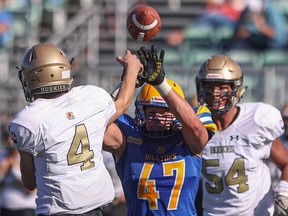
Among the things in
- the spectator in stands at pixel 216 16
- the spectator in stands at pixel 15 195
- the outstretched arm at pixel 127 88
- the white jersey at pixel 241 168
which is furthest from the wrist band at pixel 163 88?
the spectator in stands at pixel 216 16

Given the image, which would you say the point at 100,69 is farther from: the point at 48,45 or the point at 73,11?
the point at 48,45

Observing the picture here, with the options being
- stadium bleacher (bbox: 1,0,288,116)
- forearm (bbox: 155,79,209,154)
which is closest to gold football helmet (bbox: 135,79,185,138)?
forearm (bbox: 155,79,209,154)

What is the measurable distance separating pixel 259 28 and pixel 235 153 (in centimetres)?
718

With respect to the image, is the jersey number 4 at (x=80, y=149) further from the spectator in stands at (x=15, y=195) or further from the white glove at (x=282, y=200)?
the spectator in stands at (x=15, y=195)

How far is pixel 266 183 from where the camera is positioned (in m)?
5.89

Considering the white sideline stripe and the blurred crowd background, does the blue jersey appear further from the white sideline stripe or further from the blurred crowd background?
the blurred crowd background

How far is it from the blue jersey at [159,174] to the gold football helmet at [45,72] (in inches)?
26.6

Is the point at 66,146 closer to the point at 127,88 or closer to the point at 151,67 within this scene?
the point at 127,88

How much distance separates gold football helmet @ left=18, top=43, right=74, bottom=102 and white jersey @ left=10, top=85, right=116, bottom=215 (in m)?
0.07

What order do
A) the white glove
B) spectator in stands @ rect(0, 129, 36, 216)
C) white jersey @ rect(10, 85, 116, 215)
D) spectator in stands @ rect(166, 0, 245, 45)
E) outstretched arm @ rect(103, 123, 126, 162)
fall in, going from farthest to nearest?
spectator in stands @ rect(166, 0, 245, 45)
spectator in stands @ rect(0, 129, 36, 216)
the white glove
outstretched arm @ rect(103, 123, 126, 162)
white jersey @ rect(10, 85, 116, 215)

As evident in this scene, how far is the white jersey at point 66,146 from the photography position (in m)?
4.29

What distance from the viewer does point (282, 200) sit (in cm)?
557

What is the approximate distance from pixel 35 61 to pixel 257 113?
2.11 m

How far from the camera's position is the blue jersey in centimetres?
489
